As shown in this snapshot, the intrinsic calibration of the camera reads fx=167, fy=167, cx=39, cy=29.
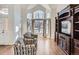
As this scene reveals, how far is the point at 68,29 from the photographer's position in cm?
381

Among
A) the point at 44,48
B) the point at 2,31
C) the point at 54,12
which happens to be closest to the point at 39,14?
the point at 54,12

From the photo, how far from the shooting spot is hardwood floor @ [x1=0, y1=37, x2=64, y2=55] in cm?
324

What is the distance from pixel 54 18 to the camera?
3.33 meters

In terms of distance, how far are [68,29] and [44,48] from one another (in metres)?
0.84

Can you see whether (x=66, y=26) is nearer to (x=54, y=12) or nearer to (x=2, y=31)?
(x=54, y=12)

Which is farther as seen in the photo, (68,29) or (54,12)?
(68,29)

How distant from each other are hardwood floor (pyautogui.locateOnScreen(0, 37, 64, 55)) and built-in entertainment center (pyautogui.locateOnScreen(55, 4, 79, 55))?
0.53 feet

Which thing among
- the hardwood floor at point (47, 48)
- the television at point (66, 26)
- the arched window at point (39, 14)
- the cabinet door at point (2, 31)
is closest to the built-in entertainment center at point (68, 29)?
the television at point (66, 26)

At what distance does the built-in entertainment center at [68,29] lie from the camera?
343cm

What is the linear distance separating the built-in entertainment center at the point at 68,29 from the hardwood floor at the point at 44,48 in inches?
6.3

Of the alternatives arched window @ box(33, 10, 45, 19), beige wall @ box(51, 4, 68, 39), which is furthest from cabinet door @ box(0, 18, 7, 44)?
beige wall @ box(51, 4, 68, 39)
